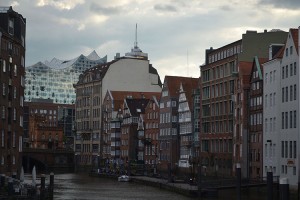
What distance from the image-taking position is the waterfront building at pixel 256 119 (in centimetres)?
10162

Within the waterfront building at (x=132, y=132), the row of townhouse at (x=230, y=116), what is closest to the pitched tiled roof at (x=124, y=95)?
the waterfront building at (x=132, y=132)

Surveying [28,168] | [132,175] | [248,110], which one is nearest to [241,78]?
[248,110]

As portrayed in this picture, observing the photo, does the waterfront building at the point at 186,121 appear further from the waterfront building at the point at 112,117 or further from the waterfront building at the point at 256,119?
the waterfront building at the point at 112,117

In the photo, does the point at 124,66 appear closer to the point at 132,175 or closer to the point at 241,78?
the point at 132,175

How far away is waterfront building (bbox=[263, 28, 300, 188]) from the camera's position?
8700 cm

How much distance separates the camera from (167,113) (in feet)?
492

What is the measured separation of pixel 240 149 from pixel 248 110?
6227 mm

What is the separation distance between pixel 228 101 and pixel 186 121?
23.1m

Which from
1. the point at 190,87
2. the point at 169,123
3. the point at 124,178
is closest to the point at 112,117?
the point at 169,123

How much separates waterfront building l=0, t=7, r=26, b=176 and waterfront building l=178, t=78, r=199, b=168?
48.3 meters

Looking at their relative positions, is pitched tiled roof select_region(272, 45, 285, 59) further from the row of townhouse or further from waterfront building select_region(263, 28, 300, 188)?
the row of townhouse

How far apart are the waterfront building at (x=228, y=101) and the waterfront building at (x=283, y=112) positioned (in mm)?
9976

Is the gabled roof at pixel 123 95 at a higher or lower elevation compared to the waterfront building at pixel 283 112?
higher

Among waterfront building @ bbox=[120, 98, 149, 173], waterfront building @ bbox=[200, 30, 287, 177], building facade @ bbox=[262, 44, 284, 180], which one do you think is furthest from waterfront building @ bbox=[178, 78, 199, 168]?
building facade @ bbox=[262, 44, 284, 180]
